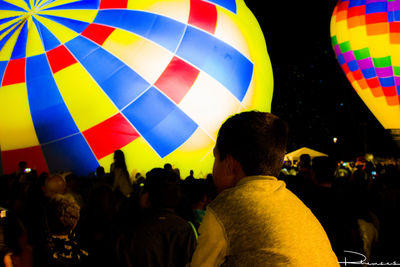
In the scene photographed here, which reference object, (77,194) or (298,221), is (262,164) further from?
(77,194)

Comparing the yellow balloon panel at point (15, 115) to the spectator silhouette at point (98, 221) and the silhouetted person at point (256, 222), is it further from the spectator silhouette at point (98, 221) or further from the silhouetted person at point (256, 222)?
the silhouetted person at point (256, 222)

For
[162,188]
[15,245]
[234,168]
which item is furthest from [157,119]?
[234,168]

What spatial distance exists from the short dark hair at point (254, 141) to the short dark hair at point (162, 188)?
1.02 meters

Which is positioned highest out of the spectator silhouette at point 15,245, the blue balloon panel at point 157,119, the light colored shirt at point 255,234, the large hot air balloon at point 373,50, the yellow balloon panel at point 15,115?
the large hot air balloon at point 373,50

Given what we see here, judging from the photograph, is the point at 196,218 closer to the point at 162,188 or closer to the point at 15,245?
the point at 162,188

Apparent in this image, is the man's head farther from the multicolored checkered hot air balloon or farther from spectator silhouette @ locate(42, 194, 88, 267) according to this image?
the multicolored checkered hot air balloon

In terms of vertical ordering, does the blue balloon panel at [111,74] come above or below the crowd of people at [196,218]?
above

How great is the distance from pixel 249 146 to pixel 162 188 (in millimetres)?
1085

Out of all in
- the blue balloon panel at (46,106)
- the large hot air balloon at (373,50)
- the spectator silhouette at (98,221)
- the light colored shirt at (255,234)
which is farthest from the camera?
the large hot air balloon at (373,50)

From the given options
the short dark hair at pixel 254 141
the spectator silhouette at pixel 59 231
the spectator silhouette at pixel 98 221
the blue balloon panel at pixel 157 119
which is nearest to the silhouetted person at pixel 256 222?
the short dark hair at pixel 254 141

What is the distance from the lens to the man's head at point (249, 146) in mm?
1236

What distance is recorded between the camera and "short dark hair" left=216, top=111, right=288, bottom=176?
1.24 metres

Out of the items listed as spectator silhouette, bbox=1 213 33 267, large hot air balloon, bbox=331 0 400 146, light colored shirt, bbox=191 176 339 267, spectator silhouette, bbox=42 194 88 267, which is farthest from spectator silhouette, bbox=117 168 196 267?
large hot air balloon, bbox=331 0 400 146

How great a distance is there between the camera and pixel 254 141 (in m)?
1.24
